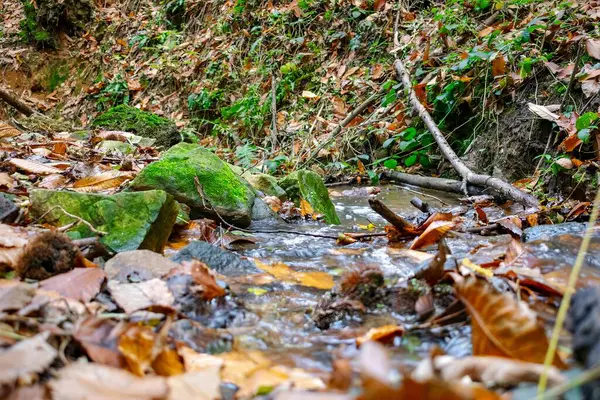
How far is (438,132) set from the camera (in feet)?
15.8

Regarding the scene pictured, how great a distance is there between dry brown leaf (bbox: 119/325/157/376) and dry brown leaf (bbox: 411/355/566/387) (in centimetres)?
57

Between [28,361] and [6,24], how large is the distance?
1422cm

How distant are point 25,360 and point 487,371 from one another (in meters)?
0.86

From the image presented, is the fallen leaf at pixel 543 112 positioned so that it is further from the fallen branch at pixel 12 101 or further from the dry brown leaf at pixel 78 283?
the fallen branch at pixel 12 101

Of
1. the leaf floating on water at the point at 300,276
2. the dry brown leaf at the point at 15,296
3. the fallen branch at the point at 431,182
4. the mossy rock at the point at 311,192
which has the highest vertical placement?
the dry brown leaf at the point at 15,296

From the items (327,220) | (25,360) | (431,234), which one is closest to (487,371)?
(25,360)

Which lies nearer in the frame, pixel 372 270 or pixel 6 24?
pixel 372 270

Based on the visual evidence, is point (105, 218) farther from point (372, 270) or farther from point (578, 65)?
point (578, 65)

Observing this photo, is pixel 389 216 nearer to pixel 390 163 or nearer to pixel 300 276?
pixel 300 276

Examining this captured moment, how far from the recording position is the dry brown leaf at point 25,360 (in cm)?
82

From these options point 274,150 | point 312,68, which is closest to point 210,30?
point 312,68

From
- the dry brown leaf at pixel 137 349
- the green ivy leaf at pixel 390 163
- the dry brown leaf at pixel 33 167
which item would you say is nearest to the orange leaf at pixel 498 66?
the green ivy leaf at pixel 390 163

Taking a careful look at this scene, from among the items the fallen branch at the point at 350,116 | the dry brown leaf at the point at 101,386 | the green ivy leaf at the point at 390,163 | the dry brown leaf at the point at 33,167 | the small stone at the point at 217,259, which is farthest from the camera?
the fallen branch at the point at 350,116

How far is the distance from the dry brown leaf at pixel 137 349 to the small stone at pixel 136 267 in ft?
1.66
